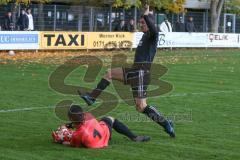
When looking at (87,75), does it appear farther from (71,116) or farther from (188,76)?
(71,116)

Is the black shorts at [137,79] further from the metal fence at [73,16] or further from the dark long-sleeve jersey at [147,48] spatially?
the metal fence at [73,16]

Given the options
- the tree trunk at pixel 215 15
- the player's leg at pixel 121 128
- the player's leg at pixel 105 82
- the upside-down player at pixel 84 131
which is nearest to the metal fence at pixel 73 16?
the tree trunk at pixel 215 15

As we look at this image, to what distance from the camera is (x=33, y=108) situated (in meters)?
13.6

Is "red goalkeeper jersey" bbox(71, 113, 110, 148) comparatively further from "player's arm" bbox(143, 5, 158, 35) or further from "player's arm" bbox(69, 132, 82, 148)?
"player's arm" bbox(143, 5, 158, 35)

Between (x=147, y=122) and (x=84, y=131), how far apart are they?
115 inches

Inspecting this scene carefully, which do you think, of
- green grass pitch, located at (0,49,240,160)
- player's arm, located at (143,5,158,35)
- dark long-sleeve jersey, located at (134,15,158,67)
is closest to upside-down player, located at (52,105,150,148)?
green grass pitch, located at (0,49,240,160)

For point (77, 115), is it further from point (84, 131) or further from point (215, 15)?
point (215, 15)

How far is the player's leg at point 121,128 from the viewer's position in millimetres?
9781

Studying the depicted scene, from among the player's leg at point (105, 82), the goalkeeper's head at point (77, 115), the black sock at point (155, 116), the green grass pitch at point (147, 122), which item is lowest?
the green grass pitch at point (147, 122)

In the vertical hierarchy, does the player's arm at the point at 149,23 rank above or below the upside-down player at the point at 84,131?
above

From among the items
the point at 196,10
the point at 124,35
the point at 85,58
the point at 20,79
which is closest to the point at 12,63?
the point at 85,58

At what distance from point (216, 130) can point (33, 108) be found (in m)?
4.11

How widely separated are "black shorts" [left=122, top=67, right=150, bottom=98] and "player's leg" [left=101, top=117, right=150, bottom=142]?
80 cm

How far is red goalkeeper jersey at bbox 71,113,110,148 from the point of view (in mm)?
9367
